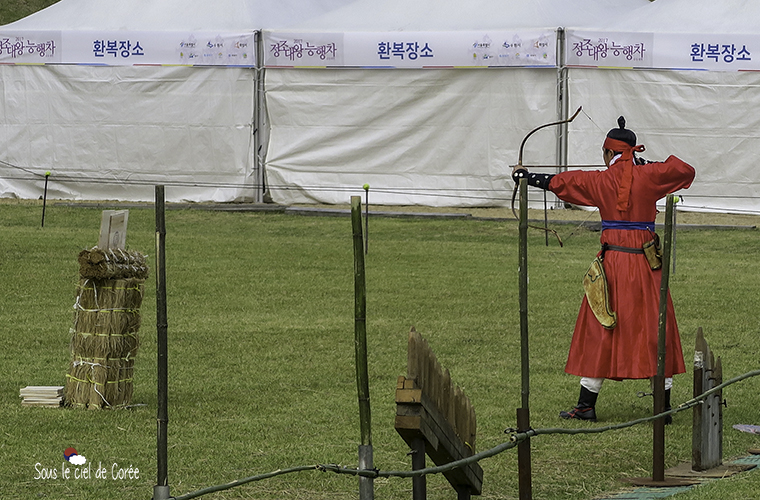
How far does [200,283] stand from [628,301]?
6.28m

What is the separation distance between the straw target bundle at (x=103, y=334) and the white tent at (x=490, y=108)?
13274mm

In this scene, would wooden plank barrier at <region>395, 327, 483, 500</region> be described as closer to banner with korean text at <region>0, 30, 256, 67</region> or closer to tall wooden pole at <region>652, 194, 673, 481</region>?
tall wooden pole at <region>652, 194, 673, 481</region>

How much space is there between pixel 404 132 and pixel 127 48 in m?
4.73

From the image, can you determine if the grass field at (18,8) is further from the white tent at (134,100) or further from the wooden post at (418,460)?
the wooden post at (418,460)

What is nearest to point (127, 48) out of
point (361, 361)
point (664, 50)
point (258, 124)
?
point (258, 124)

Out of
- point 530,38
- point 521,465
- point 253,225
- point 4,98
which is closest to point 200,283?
point 253,225

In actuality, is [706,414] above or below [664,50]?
below

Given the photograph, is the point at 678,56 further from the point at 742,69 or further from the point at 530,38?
the point at 530,38

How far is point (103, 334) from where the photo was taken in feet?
22.2

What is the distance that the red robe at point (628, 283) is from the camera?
258 inches

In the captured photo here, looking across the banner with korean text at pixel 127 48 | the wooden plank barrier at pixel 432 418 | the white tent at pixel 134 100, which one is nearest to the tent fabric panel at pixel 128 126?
the white tent at pixel 134 100

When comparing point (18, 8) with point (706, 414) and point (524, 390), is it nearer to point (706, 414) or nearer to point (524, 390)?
point (706, 414)

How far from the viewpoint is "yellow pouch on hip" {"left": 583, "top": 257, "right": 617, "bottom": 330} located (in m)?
6.61

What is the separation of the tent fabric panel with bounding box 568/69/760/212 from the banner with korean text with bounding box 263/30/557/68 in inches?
29.1
